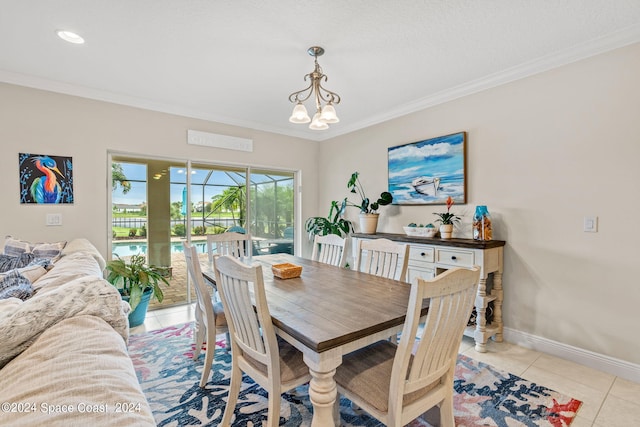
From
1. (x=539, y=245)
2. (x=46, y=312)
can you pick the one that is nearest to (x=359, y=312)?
(x=46, y=312)

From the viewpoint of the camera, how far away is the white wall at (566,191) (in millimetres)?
2213

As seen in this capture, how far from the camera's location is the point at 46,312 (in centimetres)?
105

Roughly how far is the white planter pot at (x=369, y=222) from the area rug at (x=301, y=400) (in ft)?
5.69

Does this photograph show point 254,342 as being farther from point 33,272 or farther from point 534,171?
point 534,171

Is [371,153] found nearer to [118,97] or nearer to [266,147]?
[266,147]

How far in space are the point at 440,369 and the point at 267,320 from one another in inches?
32.5

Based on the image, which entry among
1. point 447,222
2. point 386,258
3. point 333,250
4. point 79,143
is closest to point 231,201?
point 79,143

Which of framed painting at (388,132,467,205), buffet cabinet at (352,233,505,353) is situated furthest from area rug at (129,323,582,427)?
framed painting at (388,132,467,205)

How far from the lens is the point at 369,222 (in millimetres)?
3738

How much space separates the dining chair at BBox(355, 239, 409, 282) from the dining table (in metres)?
0.27

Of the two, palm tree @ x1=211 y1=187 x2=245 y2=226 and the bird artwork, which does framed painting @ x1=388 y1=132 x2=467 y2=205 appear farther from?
the bird artwork

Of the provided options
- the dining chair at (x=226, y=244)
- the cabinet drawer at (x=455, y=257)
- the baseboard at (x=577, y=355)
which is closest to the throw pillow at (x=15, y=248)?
the dining chair at (x=226, y=244)

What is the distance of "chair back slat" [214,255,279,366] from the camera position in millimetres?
1354

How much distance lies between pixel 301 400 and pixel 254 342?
30.0 inches
